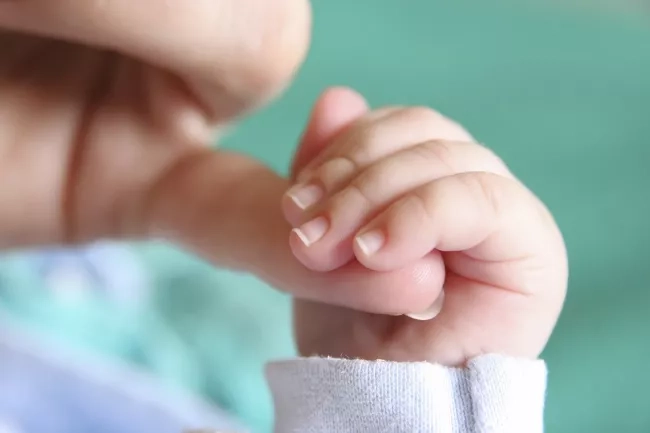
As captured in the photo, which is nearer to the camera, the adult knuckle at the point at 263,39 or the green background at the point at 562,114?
the adult knuckle at the point at 263,39

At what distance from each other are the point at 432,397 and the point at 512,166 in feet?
1.85

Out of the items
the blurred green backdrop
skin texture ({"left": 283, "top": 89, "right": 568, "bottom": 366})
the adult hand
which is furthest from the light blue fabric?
skin texture ({"left": 283, "top": 89, "right": 568, "bottom": 366})

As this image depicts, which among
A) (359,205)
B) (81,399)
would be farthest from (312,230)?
(81,399)

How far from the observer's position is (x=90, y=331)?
0.84 m

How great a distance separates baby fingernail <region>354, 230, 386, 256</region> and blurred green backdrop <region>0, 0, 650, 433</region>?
41cm

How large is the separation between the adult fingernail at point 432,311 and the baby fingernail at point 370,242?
0.05 meters

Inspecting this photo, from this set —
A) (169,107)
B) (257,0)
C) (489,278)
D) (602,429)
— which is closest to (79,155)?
(169,107)

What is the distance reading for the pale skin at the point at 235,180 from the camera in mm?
373

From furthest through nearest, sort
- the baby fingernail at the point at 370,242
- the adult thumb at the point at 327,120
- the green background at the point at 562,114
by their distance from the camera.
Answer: the green background at the point at 562,114 → the adult thumb at the point at 327,120 → the baby fingernail at the point at 370,242

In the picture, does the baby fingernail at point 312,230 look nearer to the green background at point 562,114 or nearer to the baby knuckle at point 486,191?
the baby knuckle at point 486,191

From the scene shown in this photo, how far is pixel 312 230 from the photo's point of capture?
1.20 feet

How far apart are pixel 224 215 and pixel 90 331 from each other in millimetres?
406

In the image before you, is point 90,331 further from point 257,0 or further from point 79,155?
→ point 257,0

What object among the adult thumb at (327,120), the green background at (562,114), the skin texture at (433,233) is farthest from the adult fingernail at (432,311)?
the green background at (562,114)
